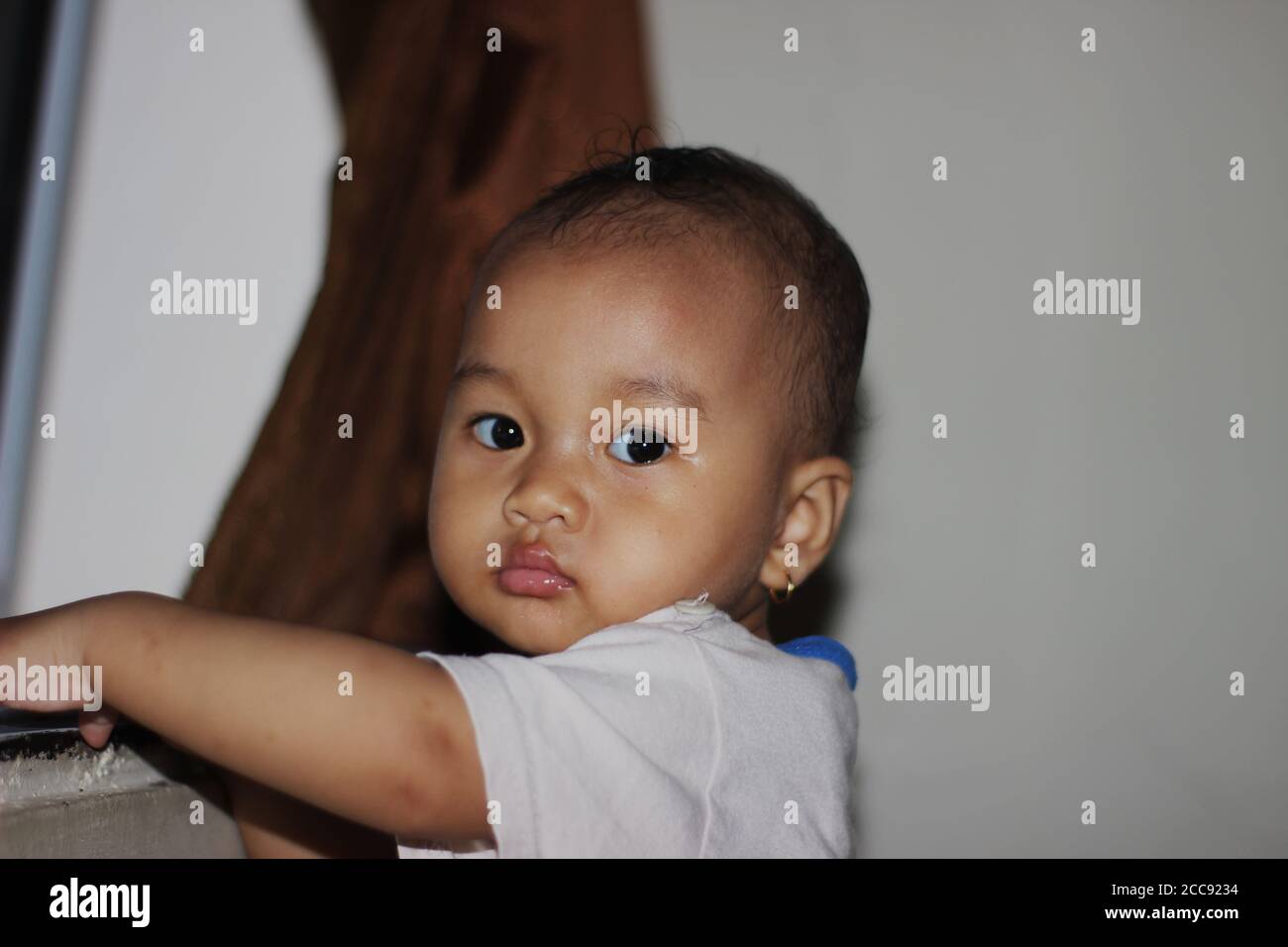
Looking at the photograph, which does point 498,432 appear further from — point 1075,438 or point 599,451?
point 1075,438

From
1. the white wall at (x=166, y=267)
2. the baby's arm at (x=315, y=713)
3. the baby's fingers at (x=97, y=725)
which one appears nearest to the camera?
the baby's arm at (x=315, y=713)

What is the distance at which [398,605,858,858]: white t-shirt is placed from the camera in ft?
1.90

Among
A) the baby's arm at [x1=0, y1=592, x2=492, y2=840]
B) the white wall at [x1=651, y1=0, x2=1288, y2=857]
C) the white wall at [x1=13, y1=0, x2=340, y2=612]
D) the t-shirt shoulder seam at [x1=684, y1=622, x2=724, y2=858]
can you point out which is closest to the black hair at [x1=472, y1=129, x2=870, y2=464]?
the t-shirt shoulder seam at [x1=684, y1=622, x2=724, y2=858]

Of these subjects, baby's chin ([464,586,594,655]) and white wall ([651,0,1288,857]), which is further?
white wall ([651,0,1288,857])

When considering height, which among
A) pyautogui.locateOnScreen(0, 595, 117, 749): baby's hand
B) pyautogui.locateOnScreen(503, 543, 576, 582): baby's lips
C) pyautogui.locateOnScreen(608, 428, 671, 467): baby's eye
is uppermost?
pyautogui.locateOnScreen(608, 428, 671, 467): baby's eye

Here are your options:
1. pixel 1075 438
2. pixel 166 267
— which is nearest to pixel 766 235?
pixel 1075 438

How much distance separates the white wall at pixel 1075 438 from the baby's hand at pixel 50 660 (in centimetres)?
96

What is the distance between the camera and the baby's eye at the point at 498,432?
2.58 feet

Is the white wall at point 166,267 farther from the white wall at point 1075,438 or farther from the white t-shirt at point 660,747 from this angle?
the white t-shirt at point 660,747

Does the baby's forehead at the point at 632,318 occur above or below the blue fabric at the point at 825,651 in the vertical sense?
above

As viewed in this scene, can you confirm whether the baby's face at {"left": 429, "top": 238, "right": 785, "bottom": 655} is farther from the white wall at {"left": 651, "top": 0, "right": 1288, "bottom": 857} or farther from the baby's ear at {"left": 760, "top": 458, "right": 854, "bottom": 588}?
the white wall at {"left": 651, "top": 0, "right": 1288, "bottom": 857}

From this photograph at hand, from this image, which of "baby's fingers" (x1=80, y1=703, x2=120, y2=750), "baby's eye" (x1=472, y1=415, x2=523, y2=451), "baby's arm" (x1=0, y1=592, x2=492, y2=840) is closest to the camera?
"baby's arm" (x1=0, y1=592, x2=492, y2=840)

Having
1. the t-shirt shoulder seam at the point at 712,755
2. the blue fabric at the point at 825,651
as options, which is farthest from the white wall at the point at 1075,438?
the t-shirt shoulder seam at the point at 712,755
